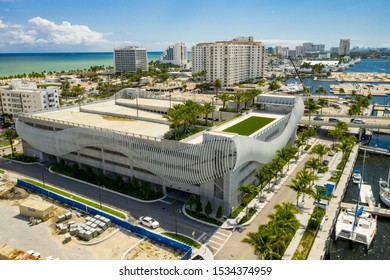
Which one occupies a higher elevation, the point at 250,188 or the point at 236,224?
the point at 250,188

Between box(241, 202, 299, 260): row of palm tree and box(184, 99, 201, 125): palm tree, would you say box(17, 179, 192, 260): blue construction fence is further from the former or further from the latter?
box(184, 99, 201, 125): palm tree

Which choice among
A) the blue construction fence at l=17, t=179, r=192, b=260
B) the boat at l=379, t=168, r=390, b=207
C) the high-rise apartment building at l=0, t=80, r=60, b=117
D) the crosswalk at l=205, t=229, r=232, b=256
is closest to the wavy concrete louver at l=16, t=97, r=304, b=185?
the crosswalk at l=205, t=229, r=232, b=256

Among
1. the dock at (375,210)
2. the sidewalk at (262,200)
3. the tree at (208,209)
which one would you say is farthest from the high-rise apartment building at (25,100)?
the dock at (375,210)

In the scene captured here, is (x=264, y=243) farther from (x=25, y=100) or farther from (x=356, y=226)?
(x=25, y=100)

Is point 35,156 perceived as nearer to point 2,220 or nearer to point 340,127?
point 2,220

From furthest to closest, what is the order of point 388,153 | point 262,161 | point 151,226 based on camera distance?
point 388,153 < point 262,161 < point 151,226
